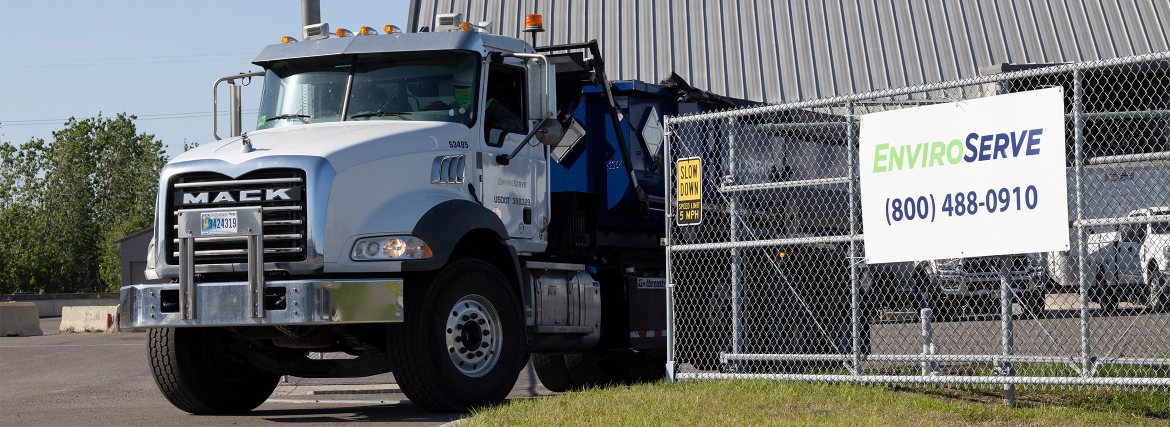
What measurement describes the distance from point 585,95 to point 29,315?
23913 mm

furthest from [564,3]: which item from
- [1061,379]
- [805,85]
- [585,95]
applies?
[1061,379]

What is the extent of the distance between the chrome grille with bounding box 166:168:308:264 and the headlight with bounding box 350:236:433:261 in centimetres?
42

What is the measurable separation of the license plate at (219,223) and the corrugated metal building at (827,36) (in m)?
17.6

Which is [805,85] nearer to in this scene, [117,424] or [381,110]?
[381,110]

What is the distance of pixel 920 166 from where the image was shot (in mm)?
9344

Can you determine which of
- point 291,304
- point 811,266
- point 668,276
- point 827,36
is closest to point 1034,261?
point 811,266

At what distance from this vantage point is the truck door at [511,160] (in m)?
10.9

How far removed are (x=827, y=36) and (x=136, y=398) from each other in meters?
18.3

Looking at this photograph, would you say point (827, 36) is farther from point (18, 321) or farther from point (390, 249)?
point (390, 249)

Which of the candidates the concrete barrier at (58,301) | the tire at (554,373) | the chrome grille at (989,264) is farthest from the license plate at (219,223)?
the concrete barrier at (58,301)

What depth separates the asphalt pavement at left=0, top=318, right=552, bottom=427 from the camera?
33.6 feet

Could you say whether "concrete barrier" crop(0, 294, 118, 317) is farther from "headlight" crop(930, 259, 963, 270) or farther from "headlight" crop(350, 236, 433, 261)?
"headlight" crop(350, 236, 433, 261)

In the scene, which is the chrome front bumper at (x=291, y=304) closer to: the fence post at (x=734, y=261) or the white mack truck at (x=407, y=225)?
the white mack truck at (x=407, y=225)

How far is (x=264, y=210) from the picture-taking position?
9.62 meters
